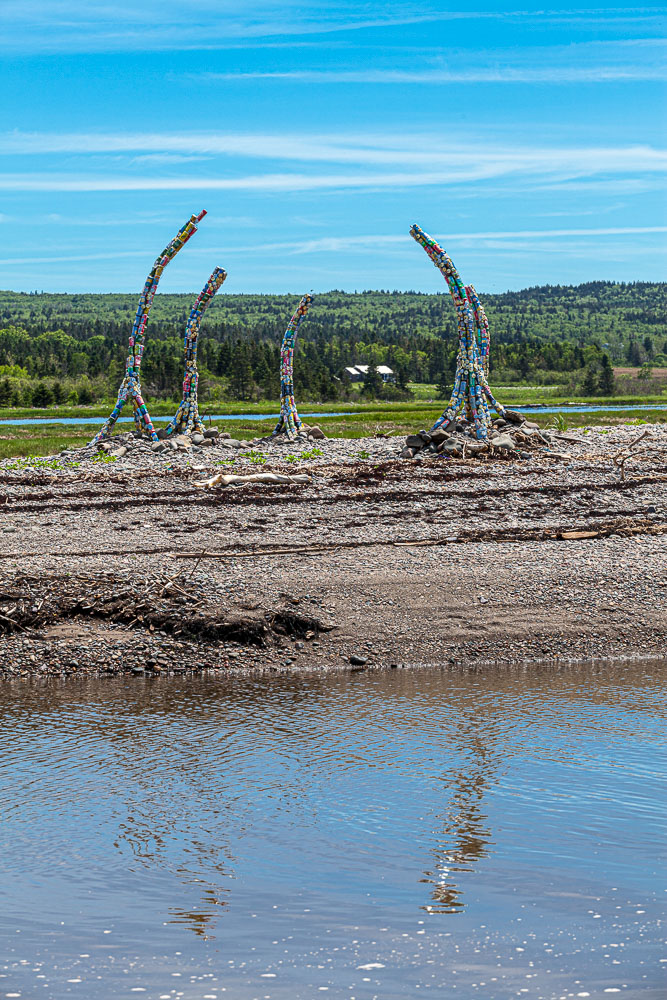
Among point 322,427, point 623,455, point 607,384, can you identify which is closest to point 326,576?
point 623,455

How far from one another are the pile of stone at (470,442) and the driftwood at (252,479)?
5622mm

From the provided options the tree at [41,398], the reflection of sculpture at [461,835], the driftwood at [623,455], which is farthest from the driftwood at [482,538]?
the tree at [41,398]

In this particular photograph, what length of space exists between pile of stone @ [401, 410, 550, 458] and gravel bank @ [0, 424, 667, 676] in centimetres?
578

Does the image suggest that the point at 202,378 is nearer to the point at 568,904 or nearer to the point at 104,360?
the point at 104,360

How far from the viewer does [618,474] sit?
29.8m

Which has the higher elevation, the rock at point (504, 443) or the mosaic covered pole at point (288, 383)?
the mosaic covered pole at point (288, 383)

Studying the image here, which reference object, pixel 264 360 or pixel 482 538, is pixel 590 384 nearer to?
pixel 264 360

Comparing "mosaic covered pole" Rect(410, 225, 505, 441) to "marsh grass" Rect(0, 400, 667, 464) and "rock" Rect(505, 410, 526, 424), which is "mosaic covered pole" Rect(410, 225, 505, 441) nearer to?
"rock" Rect(505, 410, 526, 424)

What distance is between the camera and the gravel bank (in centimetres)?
1530

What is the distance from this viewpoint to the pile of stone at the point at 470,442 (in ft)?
108

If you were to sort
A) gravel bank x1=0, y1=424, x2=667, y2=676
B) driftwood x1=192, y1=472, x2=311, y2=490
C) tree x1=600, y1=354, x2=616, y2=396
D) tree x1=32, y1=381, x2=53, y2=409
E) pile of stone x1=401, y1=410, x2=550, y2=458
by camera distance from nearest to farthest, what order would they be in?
gravel bank x1=0, y1=424, x2=667, y2=676, driftwood x1=192, y1=472, x2=311, y2=490, pile of stone x1=401, y1=410, x2=550, y2=458, tree x1=32, y1=381, x2=53, y2=409, tree x1=600, y1=354, x2=616, y2=396

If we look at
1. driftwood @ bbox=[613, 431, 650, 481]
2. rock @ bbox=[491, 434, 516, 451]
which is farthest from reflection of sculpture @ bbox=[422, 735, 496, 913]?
rock @ bbox=[491, 434, 516, 451]

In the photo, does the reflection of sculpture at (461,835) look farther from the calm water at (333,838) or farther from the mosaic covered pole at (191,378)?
the mosaic covered pole at (191,378)

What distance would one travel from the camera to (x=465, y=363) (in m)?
35.4
